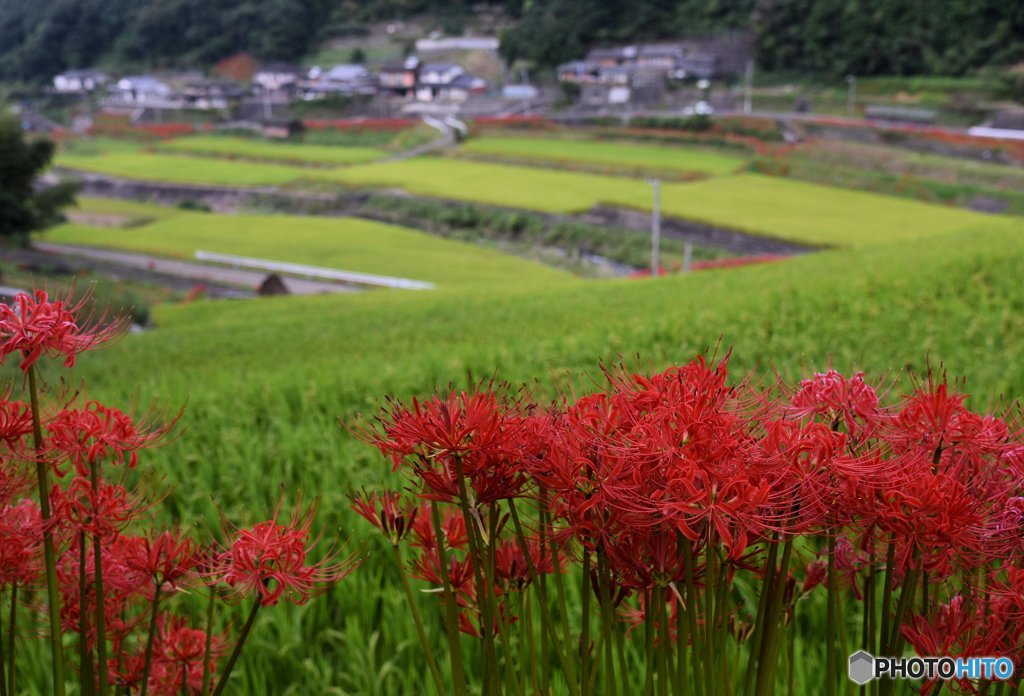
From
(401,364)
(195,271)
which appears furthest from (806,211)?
(401,364)

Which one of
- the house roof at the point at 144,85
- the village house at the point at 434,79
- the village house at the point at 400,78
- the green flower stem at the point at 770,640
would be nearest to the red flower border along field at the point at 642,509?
the green flower stem at the point at 770,640

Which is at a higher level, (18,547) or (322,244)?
(18,547)

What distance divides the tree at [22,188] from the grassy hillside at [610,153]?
20795mm

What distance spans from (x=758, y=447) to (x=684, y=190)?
32.8 meters

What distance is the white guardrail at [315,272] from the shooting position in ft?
84.2

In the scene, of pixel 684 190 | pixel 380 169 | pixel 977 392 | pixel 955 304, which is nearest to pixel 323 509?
pixel 977 392

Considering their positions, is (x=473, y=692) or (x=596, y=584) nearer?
(x=596, y=584)

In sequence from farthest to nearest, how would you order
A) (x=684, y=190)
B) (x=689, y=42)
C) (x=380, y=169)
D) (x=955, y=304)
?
(x=689, y=42), (x=380, y=169), (x=684, y=190), (x=955, y=304)

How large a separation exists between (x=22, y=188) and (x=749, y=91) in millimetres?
32848

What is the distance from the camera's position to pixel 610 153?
1569 inches

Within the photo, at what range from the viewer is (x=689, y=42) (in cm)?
5328

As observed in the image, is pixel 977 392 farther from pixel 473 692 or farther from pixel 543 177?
pixel 543 177

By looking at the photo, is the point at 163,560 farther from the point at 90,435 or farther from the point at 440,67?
the point at 440,67

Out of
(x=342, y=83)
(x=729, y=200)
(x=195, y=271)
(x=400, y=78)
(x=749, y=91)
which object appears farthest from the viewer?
(x=342, y=83)
